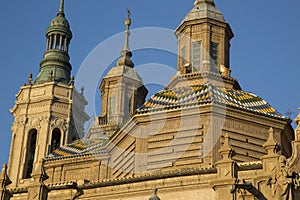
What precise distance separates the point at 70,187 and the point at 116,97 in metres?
24.6

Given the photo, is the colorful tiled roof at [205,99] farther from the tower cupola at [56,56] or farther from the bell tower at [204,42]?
the tower cupola at [56,56]

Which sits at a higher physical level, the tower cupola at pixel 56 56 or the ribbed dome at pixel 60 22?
the ribbed dome at pixel 60 22

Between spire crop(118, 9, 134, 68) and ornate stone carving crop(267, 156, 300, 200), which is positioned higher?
spire crop(118, 9, 134, 68)

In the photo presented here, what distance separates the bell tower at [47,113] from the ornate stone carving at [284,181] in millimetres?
30432

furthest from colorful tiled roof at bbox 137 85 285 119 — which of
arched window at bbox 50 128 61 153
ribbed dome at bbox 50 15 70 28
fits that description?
ribbed dome at bbox 50 15 70 28

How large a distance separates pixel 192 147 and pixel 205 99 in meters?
2.57

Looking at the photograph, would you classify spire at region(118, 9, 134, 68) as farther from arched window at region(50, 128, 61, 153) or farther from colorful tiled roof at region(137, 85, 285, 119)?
colorful tiled roof at region(137, 85, 285, 119)

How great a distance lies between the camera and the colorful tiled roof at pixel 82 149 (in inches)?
1763

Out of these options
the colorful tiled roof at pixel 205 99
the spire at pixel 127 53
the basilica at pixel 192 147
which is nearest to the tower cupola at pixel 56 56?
the spire at pixel 127 53

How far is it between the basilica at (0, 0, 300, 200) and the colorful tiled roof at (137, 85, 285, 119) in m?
0.06

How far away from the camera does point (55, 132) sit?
197ft

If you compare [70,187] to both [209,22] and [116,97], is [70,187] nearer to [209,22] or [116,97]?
[209,22]

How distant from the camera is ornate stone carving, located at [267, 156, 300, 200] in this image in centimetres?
2842

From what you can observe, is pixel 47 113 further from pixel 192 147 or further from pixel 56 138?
pixel 192 147
